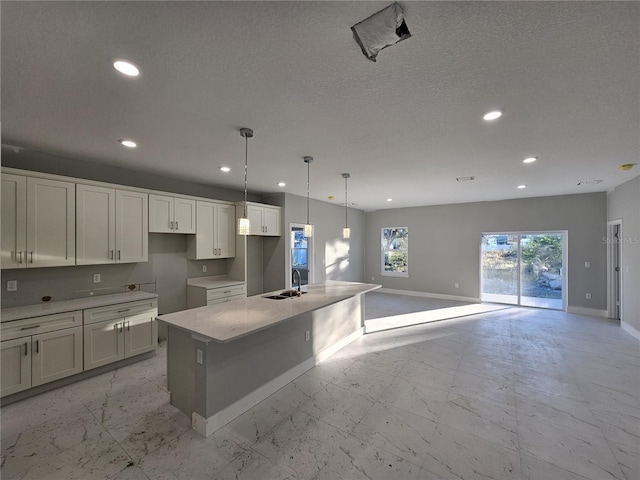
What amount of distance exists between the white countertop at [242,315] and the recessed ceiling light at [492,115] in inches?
91.5

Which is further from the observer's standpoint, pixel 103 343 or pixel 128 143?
pixel 103 343

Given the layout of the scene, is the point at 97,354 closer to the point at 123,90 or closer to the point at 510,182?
the point at 123,90

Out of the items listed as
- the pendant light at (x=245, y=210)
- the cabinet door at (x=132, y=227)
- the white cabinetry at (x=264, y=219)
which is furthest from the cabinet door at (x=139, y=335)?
the white cabinetry at (x=264, y=219)

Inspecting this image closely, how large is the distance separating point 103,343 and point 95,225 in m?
1.44

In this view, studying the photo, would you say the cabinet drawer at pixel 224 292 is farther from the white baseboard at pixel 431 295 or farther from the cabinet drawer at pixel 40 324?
the white baseboard at pixel 431 295

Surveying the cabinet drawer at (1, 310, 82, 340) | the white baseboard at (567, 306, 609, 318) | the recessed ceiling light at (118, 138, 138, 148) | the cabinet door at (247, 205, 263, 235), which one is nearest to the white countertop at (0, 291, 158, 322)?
the cabinet drawer at (1, 310, 82, 340)

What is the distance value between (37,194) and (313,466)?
3.81 m

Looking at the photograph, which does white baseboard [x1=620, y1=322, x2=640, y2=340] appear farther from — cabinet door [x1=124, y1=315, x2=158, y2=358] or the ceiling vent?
cabinet door [x1=124, y1=315, x2=158, y2=358]

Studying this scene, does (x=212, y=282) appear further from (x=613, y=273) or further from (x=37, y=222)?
(x=613, y=273)

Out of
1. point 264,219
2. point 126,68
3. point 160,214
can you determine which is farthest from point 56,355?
point 264,219

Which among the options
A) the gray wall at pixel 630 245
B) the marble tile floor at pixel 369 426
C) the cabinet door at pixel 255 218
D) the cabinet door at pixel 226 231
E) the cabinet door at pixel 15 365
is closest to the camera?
the marble tile floor at pixel 369 426

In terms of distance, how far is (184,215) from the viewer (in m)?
4.29

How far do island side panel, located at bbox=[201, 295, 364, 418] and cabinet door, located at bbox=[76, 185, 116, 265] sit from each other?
2319 millimetres

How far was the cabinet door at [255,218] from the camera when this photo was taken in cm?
509
